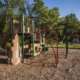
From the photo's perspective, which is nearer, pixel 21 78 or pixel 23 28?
pixel 21 78

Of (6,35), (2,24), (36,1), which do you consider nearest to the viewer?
(6,35)

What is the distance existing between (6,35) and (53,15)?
681 inches

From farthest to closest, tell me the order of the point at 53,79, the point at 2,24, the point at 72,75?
1. the point at 2,24
2. the point at 72,75
3. the point at 53,79

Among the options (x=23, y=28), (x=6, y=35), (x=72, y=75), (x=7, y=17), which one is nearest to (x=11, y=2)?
(x=7, y=17)

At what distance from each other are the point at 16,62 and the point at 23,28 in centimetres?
176

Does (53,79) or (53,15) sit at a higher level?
(53,15)

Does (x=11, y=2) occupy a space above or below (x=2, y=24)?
above

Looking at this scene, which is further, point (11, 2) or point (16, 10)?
point (16, 10)

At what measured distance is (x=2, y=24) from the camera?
2852 cm

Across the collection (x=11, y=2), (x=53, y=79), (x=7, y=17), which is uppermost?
(x=11, y=2)

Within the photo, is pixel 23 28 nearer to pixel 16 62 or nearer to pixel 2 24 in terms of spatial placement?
pixel 16 62

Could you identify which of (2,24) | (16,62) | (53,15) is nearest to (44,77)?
(16,62)

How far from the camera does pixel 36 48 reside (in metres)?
16.7

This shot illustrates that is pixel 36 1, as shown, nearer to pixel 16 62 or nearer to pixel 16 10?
pixel 16 10
